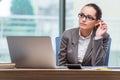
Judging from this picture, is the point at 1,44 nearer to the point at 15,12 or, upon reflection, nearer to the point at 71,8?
the point at 15,12

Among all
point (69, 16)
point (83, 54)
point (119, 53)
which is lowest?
point (119, 53)

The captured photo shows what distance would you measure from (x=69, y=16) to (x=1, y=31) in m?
1.07

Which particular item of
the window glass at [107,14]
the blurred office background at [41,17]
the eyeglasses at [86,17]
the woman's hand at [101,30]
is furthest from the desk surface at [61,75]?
the window glass at [107,14]

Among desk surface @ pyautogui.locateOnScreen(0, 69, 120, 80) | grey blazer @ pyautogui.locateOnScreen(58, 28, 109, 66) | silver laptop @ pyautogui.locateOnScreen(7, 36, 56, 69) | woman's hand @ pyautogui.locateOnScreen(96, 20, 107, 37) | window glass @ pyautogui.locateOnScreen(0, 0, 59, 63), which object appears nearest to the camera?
desk surface @ pyautogui.locateOnScreen(0, 69, 120, 80)

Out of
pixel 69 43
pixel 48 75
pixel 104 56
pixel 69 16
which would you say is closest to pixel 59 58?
pixel 69 43

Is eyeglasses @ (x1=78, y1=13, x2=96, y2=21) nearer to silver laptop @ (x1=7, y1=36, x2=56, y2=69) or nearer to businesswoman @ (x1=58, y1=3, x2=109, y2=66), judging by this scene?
businesswoman @ (x1=58, y1=3, x2=109, y2=66)

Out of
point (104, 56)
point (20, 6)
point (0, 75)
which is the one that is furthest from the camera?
point (20, 6)

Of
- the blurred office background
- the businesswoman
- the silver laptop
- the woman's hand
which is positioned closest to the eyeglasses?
the businesswoman

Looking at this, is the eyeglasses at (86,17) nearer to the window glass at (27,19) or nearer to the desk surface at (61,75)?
the window glass at (27,19)

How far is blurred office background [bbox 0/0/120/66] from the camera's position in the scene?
3900 millimetres

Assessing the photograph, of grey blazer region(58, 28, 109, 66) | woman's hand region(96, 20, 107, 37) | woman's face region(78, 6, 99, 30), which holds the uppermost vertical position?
woman's face region(78, 6, 99, 30)

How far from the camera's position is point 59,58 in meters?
2.51

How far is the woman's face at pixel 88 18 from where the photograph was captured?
2633 millimetres

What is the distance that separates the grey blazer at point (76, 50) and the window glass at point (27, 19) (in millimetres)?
1386
